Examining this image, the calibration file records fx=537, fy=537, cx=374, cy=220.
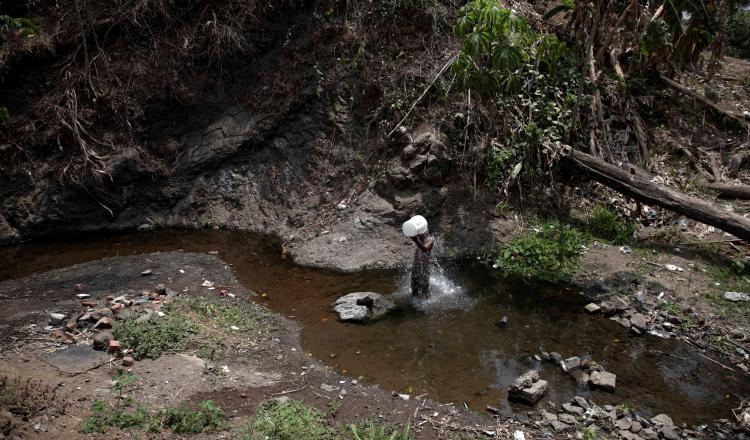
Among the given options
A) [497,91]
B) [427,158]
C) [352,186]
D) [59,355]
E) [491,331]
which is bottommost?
[491,331]

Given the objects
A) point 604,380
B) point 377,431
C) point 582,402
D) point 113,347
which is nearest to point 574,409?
point 582,402

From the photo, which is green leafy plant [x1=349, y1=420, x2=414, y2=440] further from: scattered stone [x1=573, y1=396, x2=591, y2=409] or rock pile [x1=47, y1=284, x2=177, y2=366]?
rock pile [x1=47, y1=284, x2=177, y2=366]

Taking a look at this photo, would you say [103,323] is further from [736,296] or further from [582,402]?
[736,296]

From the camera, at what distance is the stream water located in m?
4.52

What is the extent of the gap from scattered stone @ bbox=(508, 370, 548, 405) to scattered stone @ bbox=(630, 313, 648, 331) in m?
1.55

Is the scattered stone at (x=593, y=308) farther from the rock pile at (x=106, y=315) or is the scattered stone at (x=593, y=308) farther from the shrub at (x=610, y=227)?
the rock pile at (x=106, y=315)

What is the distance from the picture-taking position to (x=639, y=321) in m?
5.44

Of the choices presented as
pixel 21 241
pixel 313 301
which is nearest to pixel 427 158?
pixel 313 301

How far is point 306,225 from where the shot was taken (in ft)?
24.3

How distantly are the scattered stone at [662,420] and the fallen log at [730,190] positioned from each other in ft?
14.1

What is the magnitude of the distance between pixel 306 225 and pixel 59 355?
3.64 m

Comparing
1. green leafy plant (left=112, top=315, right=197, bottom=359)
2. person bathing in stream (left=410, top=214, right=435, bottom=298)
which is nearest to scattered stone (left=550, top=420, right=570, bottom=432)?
person bathing in stream (left=410, top=214, right=435, bottom=298)

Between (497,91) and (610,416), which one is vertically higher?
(497,91)

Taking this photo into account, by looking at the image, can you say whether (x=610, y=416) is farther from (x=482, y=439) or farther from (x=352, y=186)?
(x=352, y=186)
